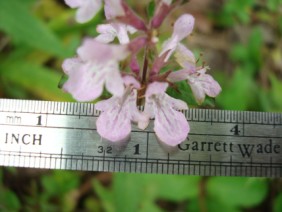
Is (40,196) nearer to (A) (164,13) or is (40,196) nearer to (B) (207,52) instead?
(A) (164,13)

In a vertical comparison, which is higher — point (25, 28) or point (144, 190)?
point (25, 28)

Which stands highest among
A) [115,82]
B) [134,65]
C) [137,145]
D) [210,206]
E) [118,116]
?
[134,65]

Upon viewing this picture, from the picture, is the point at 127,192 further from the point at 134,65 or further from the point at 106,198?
the point at 134,65

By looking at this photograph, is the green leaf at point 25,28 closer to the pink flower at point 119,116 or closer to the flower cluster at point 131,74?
the flower cluster at point 131,74

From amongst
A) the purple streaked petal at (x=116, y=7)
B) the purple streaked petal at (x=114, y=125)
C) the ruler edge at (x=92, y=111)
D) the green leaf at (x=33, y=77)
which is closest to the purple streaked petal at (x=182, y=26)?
the purple streaked petal at (x=116, y=7)

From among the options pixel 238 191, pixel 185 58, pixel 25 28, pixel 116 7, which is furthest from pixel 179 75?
pixel 25 28
